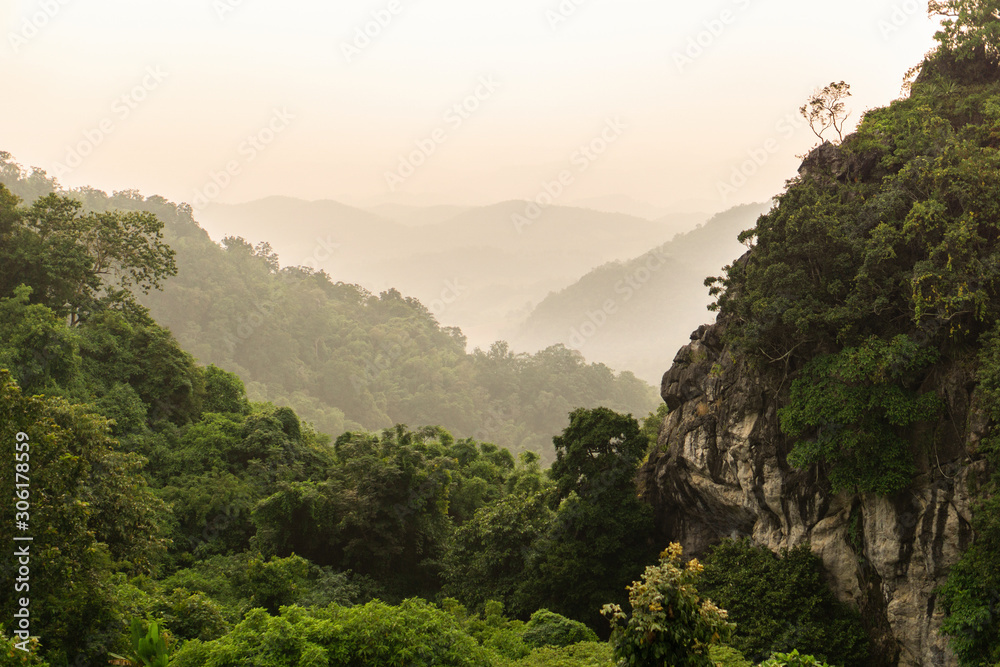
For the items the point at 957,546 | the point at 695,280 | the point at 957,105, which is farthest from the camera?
the point at 695,280

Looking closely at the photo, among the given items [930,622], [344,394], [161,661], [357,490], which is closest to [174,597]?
[161,661]

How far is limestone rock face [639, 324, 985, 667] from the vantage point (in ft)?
39.7

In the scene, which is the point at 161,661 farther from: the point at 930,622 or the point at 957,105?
the point at 957,105

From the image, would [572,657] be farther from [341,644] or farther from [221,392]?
[221,392]

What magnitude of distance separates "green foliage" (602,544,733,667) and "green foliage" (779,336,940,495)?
786cm

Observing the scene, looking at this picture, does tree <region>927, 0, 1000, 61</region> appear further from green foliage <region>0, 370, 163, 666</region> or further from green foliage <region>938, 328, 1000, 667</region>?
green foliage <region>0, 370, 163, 666</region>

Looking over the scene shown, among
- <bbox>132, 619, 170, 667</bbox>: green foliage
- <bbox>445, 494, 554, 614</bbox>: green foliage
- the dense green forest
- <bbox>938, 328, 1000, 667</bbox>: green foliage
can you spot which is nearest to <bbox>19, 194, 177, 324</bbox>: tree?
the dense green forest

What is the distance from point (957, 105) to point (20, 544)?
20082 millimetres

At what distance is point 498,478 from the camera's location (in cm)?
2870

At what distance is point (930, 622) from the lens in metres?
12.0

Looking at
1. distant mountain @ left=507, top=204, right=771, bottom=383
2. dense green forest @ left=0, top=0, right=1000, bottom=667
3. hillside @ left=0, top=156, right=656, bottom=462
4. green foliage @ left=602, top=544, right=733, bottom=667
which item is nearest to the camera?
green foliage @ left=602, top=544, right=733, bottom=667

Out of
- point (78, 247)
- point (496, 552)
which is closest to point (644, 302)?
point (496, 552)

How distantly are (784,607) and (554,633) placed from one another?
477 cm

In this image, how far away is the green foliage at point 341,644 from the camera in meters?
9.06
